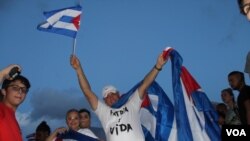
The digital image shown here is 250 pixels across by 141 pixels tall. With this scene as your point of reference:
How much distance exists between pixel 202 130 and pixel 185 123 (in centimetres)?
33

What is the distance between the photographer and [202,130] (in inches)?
265

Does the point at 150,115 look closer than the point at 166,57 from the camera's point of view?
No

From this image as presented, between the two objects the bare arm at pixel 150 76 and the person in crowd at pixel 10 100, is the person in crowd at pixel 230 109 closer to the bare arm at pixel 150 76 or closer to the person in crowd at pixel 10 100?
the bare arm at pixel 150 76

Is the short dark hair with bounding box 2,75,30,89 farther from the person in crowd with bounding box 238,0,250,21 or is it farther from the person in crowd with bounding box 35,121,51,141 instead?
the person in crowd with bounding box 35,121,51,141

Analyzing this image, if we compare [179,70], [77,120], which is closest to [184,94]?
[179,70]

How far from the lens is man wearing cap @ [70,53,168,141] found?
231 inches

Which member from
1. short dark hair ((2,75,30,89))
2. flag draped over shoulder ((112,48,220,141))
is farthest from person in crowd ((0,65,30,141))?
flag draped over shoulder ((112,48,220,141))

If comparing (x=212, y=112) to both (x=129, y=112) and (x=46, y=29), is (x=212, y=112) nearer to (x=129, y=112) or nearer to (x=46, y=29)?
(x=129, y=112)

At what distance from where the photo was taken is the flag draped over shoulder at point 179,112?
22.0ft

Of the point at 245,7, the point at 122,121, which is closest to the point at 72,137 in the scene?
the point at 122,121

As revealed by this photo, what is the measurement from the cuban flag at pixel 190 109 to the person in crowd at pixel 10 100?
293 cm

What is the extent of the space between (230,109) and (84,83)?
2.86m

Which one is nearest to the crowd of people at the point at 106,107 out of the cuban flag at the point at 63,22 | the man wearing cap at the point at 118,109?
the man wearing cap at the point at 118,109

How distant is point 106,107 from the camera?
6.27m
